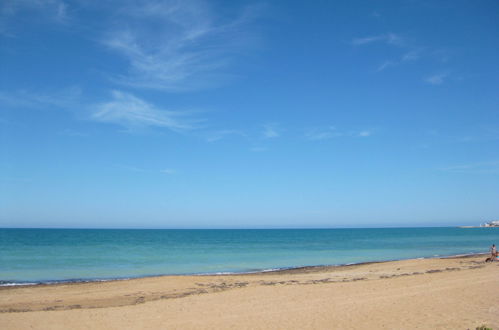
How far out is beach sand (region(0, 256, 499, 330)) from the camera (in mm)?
10164

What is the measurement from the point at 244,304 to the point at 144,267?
646 inches

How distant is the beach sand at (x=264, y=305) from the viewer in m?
10.2

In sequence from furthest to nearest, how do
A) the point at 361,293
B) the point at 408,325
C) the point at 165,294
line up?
the point at 165,294, the point at 361,293, the point at 408,325

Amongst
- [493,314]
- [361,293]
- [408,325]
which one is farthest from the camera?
[361,293]

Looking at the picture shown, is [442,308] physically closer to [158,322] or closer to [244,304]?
[244,304]

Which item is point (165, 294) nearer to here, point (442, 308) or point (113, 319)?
point (113, 319)

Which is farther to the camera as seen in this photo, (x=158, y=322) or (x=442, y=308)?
(x=442, y=308)

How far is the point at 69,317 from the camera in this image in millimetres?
11461

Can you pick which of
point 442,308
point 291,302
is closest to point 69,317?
point 291,302

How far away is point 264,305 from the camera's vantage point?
12.3m

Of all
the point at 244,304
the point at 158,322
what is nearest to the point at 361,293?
the point at 244,304

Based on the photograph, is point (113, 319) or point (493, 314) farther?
point (113, 319)

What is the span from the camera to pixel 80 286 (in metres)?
→ 18.2

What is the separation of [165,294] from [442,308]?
10.0m
